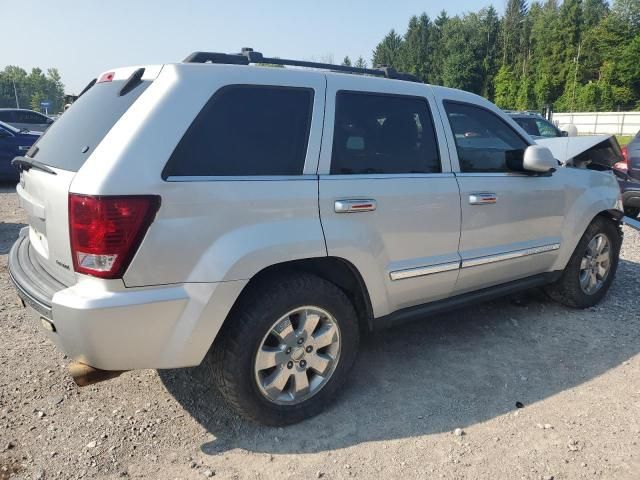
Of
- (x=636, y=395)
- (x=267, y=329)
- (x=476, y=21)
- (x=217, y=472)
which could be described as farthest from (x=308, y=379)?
(x=476, y=21)

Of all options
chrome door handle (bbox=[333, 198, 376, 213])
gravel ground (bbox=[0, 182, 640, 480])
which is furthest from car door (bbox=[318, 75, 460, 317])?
gravel ground (bbox=[0, 182, 640, 480])

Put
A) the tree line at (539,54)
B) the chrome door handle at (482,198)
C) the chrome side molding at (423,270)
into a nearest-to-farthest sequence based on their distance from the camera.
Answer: the chrome side molding at (423,270) → the chrome door handle at (482,198) → the tree line at (539,54)

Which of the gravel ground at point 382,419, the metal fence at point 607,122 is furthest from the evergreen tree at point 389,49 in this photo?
the gravel ground at point 382,419

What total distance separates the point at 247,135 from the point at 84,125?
2.74ft

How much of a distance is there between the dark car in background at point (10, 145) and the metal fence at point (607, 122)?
4191cm

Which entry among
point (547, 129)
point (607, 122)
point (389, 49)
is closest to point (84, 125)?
point (547, 129)

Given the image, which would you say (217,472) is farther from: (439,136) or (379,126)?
(439,136)

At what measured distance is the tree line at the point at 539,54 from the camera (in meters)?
54.1

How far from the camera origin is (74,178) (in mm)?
2270

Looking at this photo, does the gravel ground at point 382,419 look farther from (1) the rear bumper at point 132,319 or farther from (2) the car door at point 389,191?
(2) the car door at point 389,191

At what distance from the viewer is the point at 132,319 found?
2.25 m

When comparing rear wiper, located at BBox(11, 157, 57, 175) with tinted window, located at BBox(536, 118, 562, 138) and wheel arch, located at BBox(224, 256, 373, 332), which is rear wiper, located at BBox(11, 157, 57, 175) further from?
tinted window, located at BBox(536, 118, 562, 138)

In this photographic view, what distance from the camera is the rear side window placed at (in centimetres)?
240

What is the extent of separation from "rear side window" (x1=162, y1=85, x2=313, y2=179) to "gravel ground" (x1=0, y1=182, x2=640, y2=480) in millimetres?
1117
